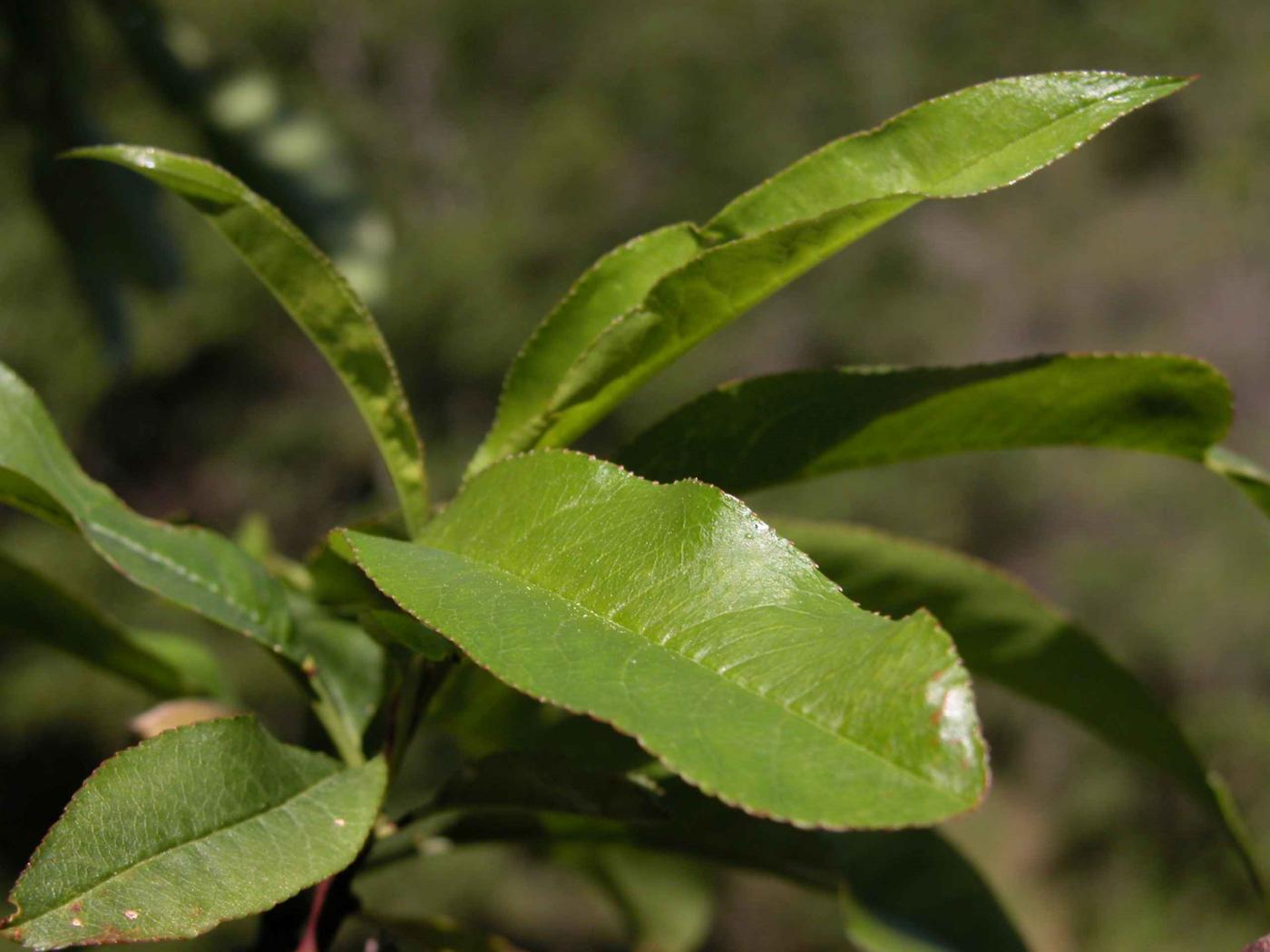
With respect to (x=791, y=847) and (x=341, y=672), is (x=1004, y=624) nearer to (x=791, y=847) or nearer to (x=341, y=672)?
(x=791, y=847)

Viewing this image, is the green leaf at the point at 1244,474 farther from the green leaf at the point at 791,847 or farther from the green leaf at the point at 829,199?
the green leaf at the point at 791,847

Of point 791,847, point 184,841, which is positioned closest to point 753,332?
point 791,847

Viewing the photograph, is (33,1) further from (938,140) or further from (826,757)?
(826,757)

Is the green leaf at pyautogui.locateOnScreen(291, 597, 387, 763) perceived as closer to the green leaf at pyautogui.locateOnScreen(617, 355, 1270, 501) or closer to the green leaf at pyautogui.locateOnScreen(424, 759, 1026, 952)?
the green leaf at pyautogui.locateOnScreen(424, 759, 1026, 952)

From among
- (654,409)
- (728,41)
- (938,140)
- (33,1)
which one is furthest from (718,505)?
(728,41)

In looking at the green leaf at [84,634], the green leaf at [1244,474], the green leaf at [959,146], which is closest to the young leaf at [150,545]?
the green leaf at [84,634]
